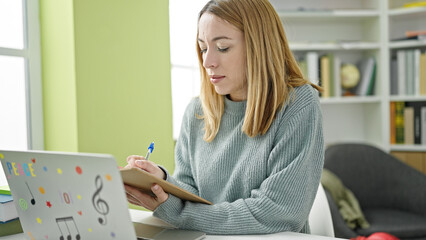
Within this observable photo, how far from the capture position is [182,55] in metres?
2.48

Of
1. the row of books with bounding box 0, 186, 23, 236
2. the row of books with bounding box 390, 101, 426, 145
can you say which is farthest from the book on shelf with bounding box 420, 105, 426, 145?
the row of books with bounding box 0, 186, 23, 236

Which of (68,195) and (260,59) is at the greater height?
(260,59)

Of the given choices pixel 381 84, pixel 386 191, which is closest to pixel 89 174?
pixel 386 191

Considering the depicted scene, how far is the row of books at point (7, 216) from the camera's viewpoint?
40.3 inches

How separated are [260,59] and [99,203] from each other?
2.11ft

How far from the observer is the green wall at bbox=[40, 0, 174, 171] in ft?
4.80

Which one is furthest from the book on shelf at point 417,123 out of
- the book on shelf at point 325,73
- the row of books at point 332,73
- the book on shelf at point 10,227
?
the book on shelf at point 10,227

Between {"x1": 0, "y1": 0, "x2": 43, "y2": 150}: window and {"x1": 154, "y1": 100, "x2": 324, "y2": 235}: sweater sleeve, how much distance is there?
26.8 inches

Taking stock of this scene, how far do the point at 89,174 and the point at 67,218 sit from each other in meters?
0.14

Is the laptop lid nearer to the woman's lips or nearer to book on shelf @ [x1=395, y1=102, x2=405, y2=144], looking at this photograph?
the woman's lips

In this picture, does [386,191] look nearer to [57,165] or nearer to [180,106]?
[180,106]

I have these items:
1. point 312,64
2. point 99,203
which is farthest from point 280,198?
point 312,64

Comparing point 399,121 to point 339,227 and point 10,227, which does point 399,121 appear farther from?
point 10,227

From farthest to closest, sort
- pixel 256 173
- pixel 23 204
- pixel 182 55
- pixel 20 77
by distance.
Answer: pixel 182 55, pixel 20 77, pixel 256 173, pixel 23 204
